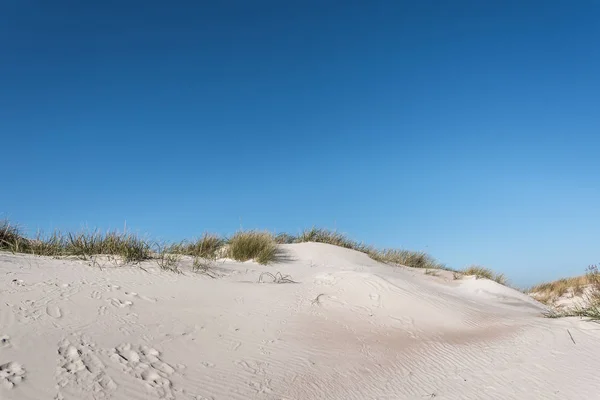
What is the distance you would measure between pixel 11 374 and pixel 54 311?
37.1 inches

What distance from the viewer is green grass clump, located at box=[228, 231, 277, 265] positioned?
7340mm

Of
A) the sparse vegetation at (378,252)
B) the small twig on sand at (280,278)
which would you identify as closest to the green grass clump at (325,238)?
the sparse vegetation at (378,252)

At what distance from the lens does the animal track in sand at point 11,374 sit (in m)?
2.18

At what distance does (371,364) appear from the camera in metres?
3.54

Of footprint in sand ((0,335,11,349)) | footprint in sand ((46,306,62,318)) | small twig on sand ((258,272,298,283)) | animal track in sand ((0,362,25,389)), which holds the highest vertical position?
small twig on sand ((258,272,298,283))

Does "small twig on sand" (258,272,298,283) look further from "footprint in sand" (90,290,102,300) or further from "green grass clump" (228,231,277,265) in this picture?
"footprint in sand" (90,290,102,300)

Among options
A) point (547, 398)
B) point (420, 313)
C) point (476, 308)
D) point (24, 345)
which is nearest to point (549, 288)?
point (476, 308)

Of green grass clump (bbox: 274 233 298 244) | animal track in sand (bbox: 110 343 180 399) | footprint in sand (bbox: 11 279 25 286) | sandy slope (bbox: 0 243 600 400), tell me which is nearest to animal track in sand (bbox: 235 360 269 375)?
sandy slope (bbox: 0 243 600 400)

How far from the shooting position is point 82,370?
98.1 inches

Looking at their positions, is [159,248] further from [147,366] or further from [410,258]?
[410,258]

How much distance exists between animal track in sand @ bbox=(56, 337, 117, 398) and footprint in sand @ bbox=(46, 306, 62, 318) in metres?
0.41

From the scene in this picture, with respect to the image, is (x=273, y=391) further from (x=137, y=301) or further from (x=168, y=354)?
(x=137, y=301)

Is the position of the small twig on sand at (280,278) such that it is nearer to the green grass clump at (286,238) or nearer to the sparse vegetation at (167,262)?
the sparse vegetation at (167,262)


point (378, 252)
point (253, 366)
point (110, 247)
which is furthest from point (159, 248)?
point (378, 252)
